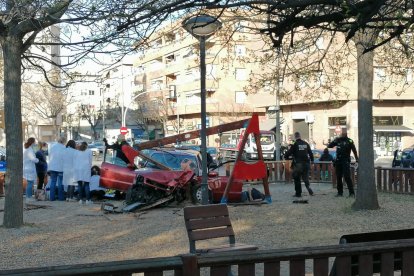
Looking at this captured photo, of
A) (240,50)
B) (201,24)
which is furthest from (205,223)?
(240,50)

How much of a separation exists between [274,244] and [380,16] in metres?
4.20

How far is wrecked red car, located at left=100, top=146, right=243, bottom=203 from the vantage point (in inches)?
567

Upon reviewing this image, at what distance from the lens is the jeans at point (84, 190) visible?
16.1 meters

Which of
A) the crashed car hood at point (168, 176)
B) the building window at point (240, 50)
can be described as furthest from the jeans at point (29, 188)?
the building window at point (240, 50)

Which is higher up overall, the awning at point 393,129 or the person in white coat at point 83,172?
the awning at point 393,129

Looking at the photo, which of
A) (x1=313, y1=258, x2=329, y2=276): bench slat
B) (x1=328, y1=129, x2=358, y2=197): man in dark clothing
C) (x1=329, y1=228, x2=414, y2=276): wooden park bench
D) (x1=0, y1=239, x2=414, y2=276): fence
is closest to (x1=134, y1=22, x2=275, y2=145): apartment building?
(x1=328, y1=129, x2=358, y2=197): man in dark clothing

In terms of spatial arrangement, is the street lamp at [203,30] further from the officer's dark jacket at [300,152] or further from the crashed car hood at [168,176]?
the officer's dark jacket at [300,152]

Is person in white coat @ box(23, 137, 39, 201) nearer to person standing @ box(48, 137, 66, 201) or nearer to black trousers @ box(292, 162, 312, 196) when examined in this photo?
person standing @ box(48, 137, 66, 201)

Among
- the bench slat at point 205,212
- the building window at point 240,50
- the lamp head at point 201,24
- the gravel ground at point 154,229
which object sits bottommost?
the gravel ground at point 154,229

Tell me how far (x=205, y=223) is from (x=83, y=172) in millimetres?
9553

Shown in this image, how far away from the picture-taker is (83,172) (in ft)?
52.0

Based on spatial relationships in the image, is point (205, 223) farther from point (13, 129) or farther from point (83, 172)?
point (83, 172)

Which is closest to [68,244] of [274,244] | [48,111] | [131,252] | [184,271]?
[131,252]

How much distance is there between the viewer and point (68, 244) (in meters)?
9.77
